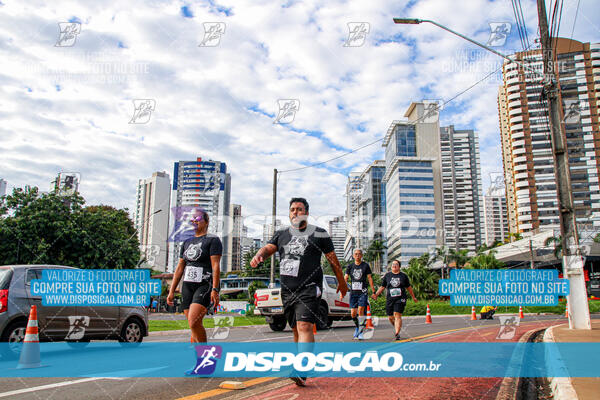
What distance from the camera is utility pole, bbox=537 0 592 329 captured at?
9.55 meters

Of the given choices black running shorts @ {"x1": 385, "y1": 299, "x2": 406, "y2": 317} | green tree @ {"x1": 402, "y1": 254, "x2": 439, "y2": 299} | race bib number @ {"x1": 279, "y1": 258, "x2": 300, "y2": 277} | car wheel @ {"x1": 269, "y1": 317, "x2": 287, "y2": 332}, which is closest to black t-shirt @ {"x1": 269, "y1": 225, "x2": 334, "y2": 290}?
race bib number @ {"x1": 279, "y1": 258, "x2": 300, "y2": 277}

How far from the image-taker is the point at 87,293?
845 cm

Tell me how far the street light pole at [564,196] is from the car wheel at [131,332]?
897cm

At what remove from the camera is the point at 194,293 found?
16.1ft

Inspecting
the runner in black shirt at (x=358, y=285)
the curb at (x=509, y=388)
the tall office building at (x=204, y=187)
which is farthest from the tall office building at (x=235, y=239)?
the curb at (x=509, y=388)

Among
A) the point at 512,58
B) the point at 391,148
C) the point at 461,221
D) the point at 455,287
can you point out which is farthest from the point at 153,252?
the point at 461,221

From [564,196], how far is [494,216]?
671 feet

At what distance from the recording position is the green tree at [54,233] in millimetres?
23016

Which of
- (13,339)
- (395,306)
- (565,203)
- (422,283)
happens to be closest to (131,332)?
(13,339)

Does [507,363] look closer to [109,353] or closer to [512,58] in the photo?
[109,353]

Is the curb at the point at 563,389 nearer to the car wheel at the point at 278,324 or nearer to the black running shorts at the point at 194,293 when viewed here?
the black running shorts at the point at 194,293

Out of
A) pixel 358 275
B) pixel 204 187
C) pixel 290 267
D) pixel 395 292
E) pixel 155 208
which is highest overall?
pixel 204 187

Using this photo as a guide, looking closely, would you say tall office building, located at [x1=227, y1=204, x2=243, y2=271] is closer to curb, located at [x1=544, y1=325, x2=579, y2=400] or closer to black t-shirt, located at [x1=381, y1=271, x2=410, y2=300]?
black t-shirt, located at [x1=381, y1=271, x2=410, y2=300]

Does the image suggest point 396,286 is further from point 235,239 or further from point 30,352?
point 235,239
